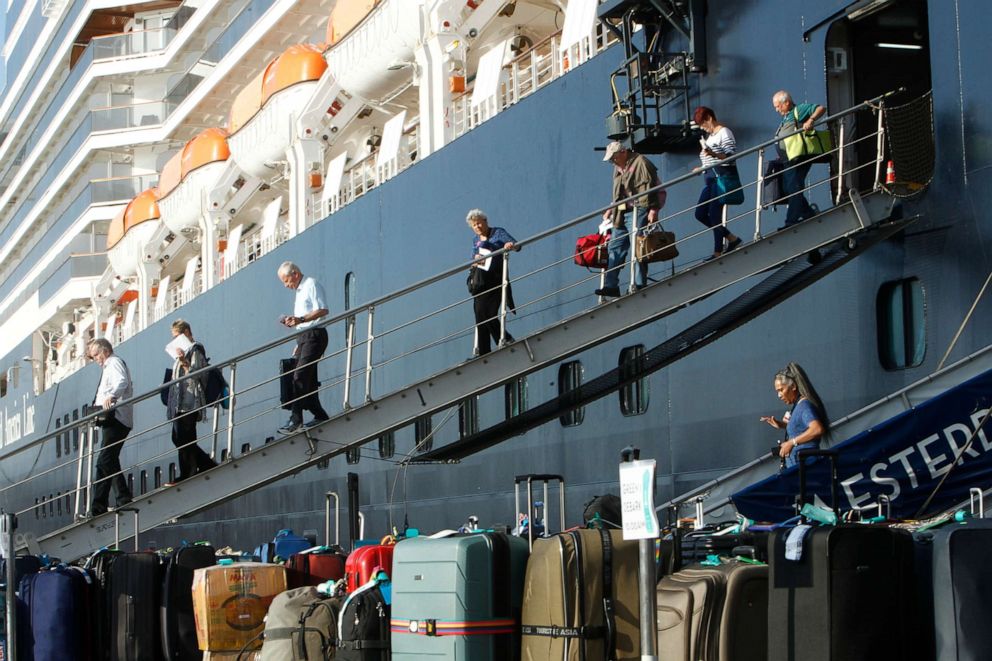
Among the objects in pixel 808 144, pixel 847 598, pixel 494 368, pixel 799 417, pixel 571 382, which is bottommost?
pixel 847 598

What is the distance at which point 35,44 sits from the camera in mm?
42625

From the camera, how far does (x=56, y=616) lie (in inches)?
365

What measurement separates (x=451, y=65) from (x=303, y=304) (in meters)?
5.76

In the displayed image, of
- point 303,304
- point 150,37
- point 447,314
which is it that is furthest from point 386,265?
point 150,37

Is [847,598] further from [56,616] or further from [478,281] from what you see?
[478,281]

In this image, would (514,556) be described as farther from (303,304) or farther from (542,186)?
(542,186)

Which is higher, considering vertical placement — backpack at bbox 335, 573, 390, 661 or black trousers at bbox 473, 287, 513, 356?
black trousers at bbox 473, 287, 513, 356

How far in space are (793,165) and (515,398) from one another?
533cm

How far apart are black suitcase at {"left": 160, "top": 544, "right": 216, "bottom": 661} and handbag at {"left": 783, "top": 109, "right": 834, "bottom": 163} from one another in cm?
482

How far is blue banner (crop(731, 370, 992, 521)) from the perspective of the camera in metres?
8.68

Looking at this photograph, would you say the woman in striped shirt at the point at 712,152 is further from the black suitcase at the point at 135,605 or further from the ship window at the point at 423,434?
the ship window at the point at 423,434

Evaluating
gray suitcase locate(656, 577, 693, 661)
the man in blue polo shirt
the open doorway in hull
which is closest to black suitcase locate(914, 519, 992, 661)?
gray suitcase locate(656, 577, 693, 661)

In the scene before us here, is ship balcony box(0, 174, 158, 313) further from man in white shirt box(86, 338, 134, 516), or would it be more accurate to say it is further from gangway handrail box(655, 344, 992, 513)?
gangway handrail box(655, 344, 992, 513)

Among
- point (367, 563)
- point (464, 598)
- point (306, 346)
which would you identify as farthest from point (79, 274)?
point (464, 598)
